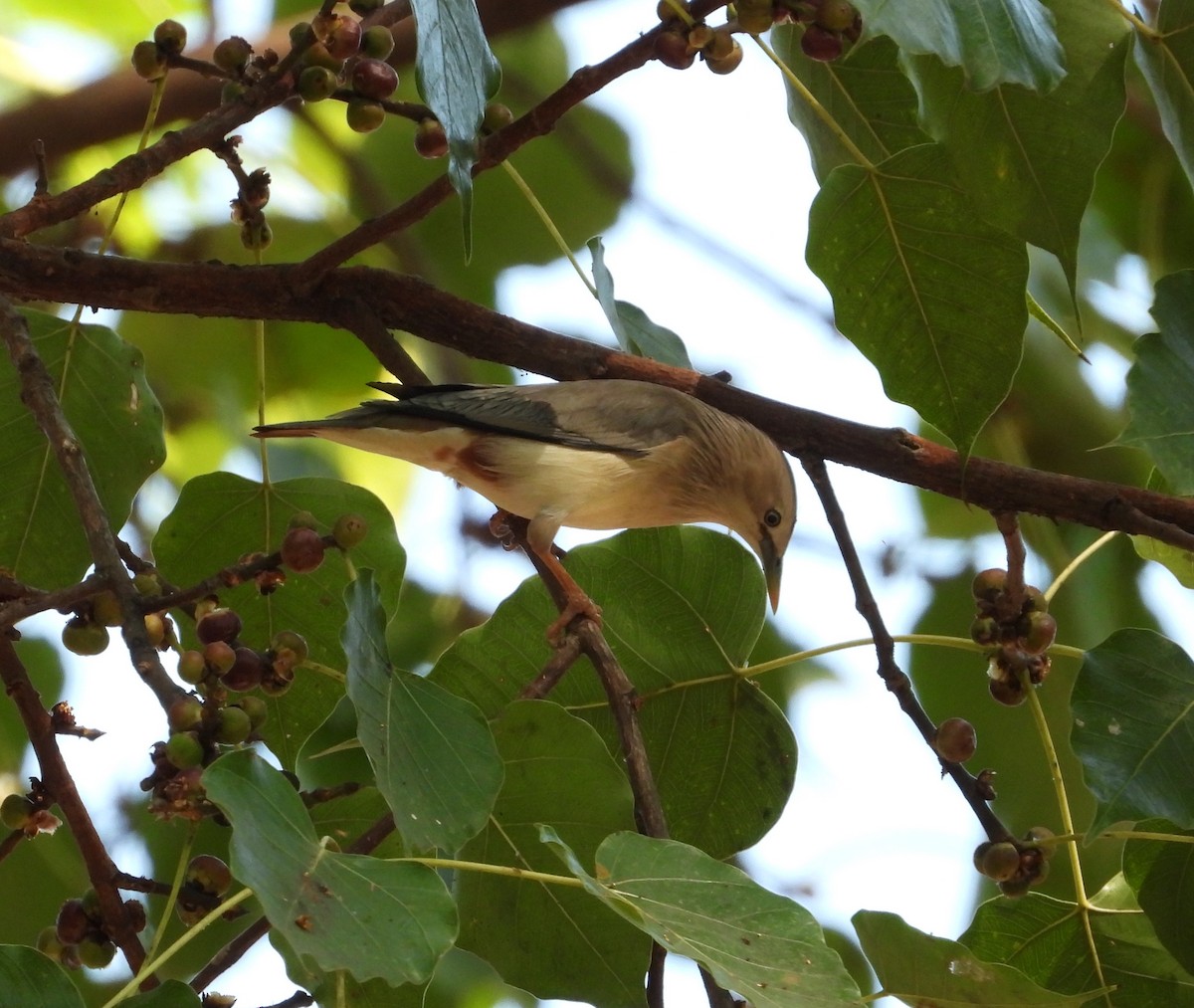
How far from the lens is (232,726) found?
5.64 ft

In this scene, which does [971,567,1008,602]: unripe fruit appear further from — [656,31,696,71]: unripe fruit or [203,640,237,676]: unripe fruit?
[203,640,237,676]: unripe fruit

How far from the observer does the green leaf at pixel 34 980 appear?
1561 millimetres

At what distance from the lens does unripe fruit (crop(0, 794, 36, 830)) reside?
202 cm

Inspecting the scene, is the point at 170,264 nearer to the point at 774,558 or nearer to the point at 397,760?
the point at 397,760

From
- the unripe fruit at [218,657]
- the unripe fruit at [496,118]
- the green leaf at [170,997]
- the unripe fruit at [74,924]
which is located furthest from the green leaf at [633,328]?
the green leaf at [170,997]

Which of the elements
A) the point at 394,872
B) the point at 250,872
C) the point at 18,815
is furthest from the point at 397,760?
the point at 18,815

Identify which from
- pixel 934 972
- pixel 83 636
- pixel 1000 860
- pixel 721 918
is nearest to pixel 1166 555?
pixel 1000 860

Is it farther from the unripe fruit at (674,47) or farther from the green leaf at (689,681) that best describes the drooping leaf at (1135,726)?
the unripe fruit at (674,47)

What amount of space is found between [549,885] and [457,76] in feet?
3.92

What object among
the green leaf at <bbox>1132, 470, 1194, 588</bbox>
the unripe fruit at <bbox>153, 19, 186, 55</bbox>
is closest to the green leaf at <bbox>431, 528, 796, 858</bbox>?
the green leaf at <bbox>1132, 470, 1194, 588</bbox>

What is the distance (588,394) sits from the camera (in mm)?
3064

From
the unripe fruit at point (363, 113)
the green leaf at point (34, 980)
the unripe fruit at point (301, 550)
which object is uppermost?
the unripe fruit at point (363, 113)

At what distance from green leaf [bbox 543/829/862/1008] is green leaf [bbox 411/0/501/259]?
2.70 feet

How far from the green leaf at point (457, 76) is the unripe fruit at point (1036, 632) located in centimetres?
101
